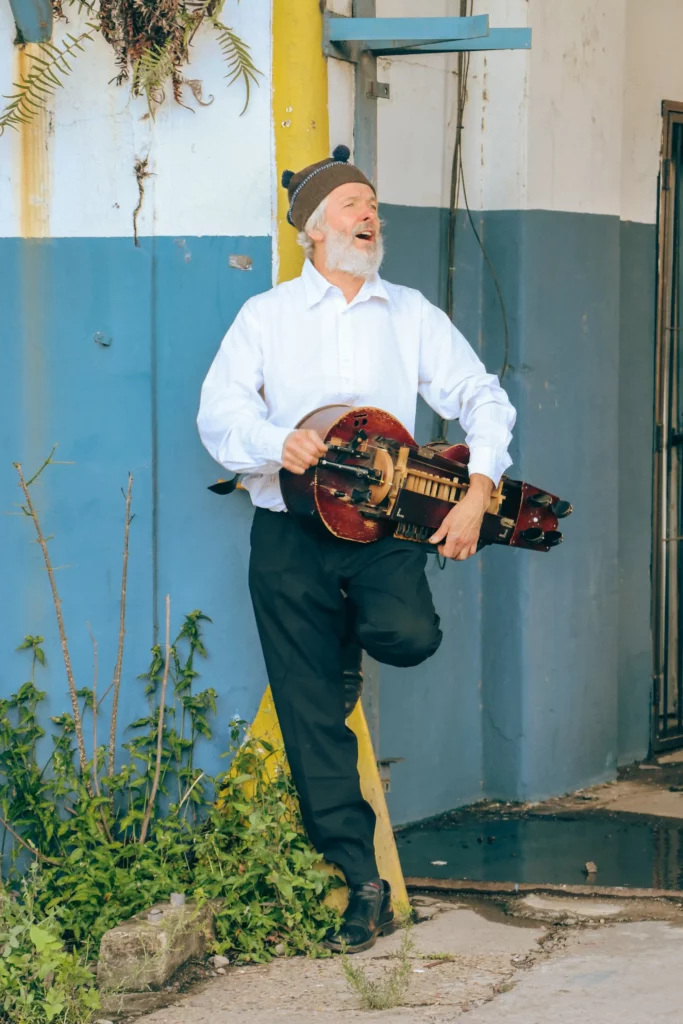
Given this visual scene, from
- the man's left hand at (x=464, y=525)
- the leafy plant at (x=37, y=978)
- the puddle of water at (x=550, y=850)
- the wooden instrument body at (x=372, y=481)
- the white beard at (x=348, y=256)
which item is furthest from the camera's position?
the puddle of water at (x=550, y=850)

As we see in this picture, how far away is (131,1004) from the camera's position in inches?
162

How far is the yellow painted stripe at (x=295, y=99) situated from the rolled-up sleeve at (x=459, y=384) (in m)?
0.48

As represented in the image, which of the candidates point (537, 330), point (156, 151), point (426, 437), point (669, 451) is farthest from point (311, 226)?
point (669, 451)

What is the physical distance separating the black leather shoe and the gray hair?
1.87 meters

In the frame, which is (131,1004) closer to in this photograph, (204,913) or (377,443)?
(204,913)

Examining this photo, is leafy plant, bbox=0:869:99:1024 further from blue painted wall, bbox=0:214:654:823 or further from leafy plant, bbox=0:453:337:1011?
blue painted wall, bbox=0:214:654:823

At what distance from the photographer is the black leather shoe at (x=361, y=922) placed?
443 centimetres

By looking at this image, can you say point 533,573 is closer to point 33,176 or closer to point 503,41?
point 503,41

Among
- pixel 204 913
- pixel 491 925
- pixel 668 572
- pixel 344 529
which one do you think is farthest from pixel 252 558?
pixel 668 572

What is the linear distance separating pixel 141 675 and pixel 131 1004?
1071mm

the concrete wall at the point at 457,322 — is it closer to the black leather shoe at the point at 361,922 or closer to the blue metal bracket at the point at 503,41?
the blue metal bracket at the point at 503,41

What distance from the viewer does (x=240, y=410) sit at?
4.44 metres

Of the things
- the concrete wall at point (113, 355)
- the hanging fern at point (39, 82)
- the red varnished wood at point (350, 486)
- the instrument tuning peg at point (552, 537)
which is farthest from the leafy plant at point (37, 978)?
the hanging fern at point (39, 82)

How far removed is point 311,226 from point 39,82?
978 millimetres
